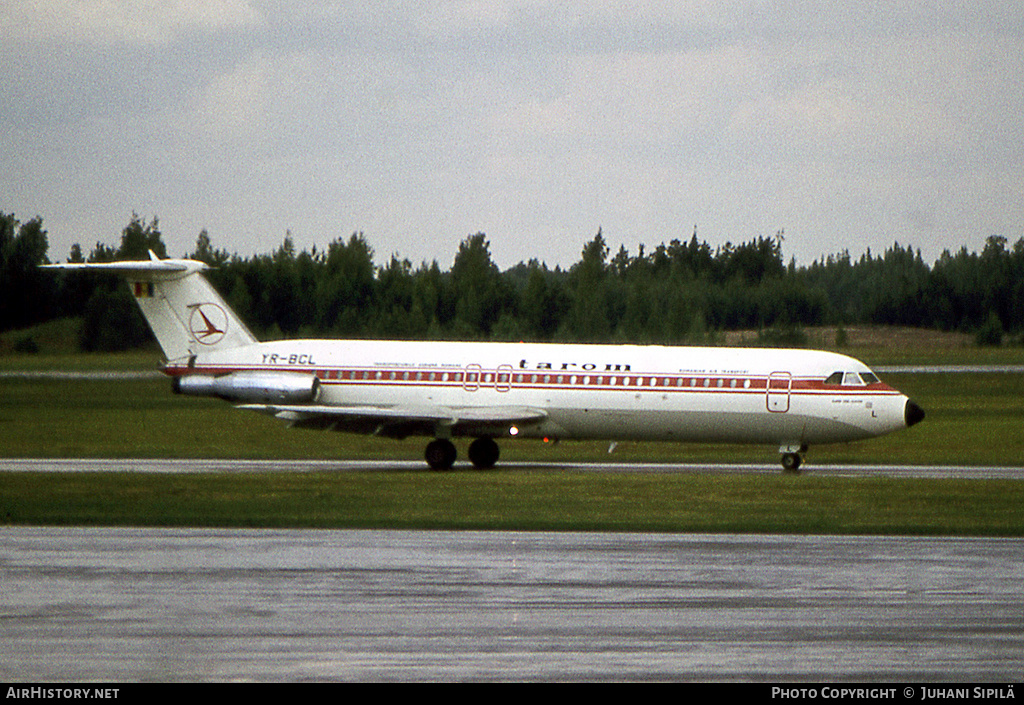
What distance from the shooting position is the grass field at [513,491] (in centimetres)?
2081

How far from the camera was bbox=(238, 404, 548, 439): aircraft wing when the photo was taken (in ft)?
103

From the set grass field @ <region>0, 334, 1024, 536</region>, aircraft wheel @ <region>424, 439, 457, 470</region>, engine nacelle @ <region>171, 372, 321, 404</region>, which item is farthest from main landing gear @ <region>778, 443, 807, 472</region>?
engine nacelle @ <region>171, 372, 321, 404</region>

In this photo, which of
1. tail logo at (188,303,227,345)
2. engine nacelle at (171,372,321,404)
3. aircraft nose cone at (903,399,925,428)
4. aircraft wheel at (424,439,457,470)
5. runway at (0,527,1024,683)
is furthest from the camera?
tail logo at (188,303,227,345)

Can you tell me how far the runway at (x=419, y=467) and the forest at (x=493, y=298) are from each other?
22.1 metres

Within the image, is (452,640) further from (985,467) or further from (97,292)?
(97,292)

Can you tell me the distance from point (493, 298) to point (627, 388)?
4756 cm

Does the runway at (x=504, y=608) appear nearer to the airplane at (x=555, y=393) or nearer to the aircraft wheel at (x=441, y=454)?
the airplane at (x=555, y=393)

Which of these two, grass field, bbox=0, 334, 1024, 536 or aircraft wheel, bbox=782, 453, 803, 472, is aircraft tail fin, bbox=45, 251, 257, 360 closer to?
grass field, bbox=0, 334, 1024, 536

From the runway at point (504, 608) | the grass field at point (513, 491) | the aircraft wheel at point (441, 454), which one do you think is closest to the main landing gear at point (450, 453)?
the aircraft wheel at point (441, 454)

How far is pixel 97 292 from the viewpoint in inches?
2464

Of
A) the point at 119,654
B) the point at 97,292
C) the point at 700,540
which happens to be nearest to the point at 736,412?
the point at 700,540

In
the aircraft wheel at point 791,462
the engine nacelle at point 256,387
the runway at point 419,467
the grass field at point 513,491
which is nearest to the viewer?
the grass field at point 513,491

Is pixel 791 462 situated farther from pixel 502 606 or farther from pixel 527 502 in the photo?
pixel 502 606

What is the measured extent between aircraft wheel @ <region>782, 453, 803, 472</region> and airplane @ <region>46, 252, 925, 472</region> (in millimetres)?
23
